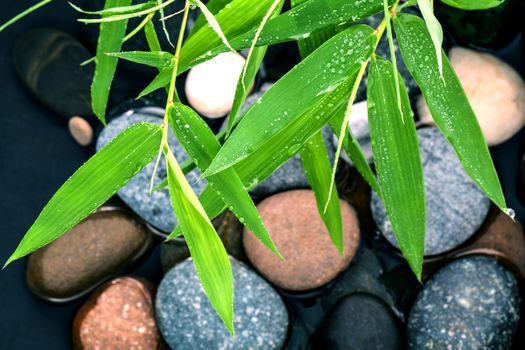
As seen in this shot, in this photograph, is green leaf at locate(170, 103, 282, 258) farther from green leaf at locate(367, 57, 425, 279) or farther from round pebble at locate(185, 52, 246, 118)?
round pebble at locate(185, 52, 246, 118)

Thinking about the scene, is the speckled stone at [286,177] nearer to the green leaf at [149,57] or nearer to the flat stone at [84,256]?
the flat stone at [84,256]

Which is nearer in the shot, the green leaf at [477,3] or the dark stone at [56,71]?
the green leaf at [477,3]

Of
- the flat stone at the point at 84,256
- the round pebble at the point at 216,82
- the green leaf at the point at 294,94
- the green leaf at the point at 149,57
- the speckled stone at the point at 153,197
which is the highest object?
the green leaf at the point at 149,57

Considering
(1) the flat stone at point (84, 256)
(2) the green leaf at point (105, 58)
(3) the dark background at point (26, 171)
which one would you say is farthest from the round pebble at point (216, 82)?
(2) the green leaf at point (105, 58)

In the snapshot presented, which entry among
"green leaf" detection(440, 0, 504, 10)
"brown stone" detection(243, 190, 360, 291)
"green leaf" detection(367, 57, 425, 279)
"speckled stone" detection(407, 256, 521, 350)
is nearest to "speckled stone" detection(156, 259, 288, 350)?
"brown stone" detection(243, 190, 360, 291)

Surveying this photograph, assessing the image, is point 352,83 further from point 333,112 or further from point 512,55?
point 512,55

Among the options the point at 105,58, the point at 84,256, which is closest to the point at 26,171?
the point at 84,256

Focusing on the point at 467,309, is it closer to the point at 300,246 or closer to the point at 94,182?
the point at 300,246
